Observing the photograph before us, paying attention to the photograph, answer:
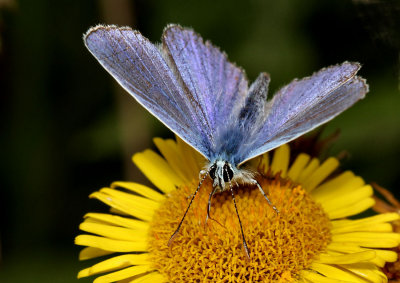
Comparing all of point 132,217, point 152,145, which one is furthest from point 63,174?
point 132,217

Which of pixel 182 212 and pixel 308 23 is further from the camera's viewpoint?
pixel 308 23

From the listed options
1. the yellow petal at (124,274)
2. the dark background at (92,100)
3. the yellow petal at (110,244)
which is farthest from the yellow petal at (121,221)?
the dark background at (92,100)

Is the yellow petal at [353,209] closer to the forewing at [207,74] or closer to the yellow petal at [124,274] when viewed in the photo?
the forewing at [207,74]

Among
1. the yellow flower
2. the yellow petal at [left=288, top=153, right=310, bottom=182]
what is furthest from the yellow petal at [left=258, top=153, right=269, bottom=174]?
the yellow petal at [left=288, top=153, right=310, bottom=182]

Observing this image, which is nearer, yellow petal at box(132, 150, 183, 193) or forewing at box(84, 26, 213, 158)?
forewing at box(84, 26, 213, 158)

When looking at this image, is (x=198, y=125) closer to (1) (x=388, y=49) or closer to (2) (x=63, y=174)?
(1) (x=388, y=49)

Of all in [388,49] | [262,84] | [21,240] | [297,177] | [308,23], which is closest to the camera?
[262,84]

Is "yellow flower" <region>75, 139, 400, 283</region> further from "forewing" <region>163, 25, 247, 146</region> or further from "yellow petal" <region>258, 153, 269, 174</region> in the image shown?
"forewing" <region>163, 25, 247, 146</region>
